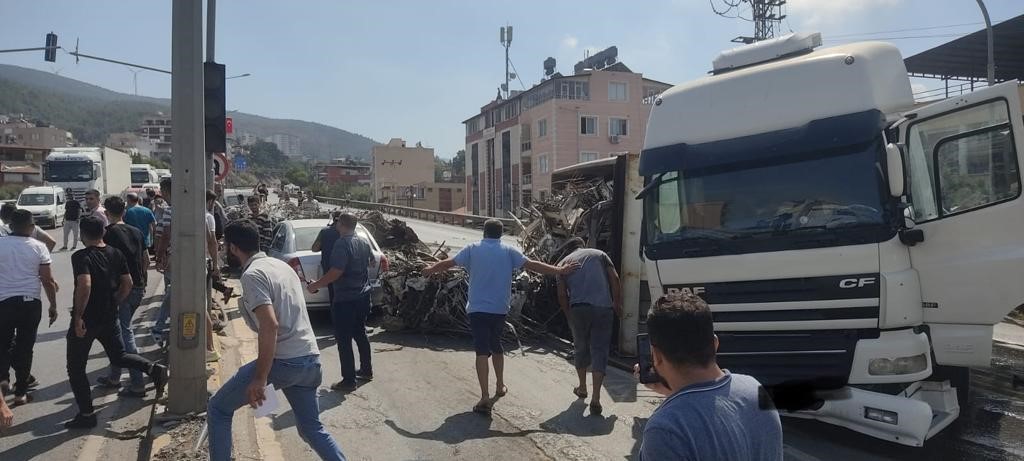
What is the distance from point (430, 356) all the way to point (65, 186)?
30.3m

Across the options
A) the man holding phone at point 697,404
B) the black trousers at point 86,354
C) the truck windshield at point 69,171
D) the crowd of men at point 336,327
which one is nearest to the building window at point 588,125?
the truck windshield at point 69,171

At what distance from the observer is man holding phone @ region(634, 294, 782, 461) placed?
6.23 feet

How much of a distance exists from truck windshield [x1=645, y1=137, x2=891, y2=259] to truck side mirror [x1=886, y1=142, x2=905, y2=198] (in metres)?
0.12

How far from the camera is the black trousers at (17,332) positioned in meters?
5.45

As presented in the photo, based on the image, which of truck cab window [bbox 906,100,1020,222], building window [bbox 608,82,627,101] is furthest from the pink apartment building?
truck cab window [bbox 906,100,1020,222]

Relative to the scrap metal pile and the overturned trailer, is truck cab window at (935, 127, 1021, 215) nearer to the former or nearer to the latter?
the overturned trailer

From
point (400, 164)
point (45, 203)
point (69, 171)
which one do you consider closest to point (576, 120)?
point (69, 171)

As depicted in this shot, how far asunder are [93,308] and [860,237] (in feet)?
19.7

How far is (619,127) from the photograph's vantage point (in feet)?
171

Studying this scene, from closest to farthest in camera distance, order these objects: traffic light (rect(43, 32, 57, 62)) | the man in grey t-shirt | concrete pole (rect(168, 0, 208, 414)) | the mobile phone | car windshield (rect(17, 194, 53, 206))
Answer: the mobile phone
the man in grey t-shirt
concrete pole (rect(168, 0, 208, 414))
traffic light (rect(43, 32, 57, 62))
car windshield (rect(17, 194, 53, 206))

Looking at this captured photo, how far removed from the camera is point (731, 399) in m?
1.99

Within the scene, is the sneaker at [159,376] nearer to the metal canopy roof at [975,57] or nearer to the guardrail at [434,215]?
the guardrail at [434,215]

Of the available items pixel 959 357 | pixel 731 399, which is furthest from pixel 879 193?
pixel 731 399

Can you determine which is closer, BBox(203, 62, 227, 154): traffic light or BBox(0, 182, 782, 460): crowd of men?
BBox(0, 182, 782, 460): crowd of men
